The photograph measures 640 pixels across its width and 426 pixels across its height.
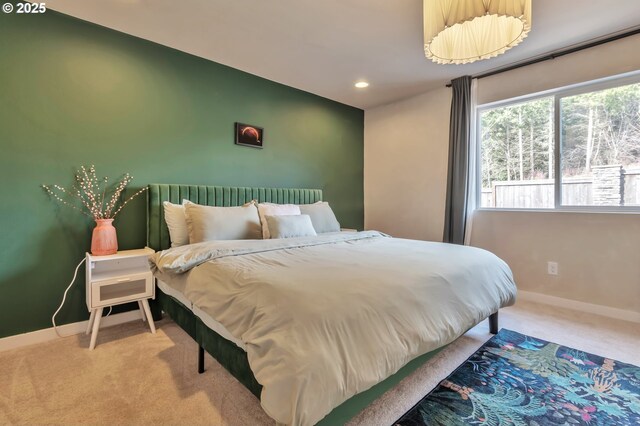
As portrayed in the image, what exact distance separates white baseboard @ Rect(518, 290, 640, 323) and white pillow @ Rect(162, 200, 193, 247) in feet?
11.6

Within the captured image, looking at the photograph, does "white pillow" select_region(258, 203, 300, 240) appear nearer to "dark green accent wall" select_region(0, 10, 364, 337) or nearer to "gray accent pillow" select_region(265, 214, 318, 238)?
"gray accent pillow" select_region(265, 214, 318, 238)

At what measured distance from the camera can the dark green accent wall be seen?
2146 millimetres

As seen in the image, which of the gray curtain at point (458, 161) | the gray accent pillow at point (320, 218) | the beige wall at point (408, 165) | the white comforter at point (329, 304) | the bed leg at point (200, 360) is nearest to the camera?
the white comforter at point (329, 304)

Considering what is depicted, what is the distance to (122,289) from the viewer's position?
2.39 m

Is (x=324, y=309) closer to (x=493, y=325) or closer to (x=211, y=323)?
(x=211, y=323)

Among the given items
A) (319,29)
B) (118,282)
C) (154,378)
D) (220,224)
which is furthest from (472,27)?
(118,282)

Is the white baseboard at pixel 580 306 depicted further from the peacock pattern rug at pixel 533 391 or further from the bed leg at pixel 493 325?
the bed leg at pixel 493 325

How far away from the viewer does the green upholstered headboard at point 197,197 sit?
8.58 feet

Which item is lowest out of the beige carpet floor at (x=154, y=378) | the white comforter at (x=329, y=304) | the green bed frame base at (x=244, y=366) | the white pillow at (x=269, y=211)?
the beige carpet floor at (x=154, y=378)

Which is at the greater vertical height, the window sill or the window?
the window

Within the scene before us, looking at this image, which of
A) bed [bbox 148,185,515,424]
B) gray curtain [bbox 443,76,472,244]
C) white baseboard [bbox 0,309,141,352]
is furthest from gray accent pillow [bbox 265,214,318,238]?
gray curtain [bbox 443,76,472,244]

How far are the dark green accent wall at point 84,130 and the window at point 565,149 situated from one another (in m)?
2.39

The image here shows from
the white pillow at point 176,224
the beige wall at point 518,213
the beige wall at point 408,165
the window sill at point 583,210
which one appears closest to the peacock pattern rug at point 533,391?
the beige wall at point 518,213

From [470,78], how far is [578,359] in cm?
297
